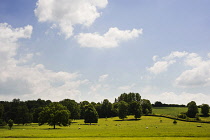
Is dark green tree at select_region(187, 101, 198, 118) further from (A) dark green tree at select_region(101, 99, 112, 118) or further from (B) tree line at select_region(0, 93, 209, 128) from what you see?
(A) dark green tree at select_region(101, 99, 112, 118)

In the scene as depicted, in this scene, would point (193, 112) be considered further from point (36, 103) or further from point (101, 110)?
point (36, 103)

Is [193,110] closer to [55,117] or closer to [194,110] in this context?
[194,110]

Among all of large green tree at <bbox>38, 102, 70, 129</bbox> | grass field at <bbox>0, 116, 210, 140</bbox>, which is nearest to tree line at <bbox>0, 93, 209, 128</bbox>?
large green tree at <bbox>38, 102, 70, 129</bbox>

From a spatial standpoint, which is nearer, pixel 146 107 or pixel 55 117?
pixel 55 117

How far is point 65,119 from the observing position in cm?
9962

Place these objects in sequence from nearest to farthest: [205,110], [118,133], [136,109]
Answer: [118,133]
[136,109]
[205,110]

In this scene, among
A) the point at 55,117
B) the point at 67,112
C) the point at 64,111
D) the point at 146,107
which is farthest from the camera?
the point at 146,107

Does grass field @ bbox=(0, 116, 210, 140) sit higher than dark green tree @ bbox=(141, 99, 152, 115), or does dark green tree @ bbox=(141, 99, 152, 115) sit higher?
dark green tree @ bbox=(141, 99, 152, 115)

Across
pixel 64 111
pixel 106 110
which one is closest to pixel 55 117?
pixel 64 111

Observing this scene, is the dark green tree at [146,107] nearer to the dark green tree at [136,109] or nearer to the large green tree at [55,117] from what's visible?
the dark green tree at [136,109]

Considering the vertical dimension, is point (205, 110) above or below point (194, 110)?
below

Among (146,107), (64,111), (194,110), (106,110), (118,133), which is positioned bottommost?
(118,133)

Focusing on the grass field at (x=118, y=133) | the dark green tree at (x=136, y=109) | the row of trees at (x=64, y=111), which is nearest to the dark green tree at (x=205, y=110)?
the row of trees at (x=64, y=111)

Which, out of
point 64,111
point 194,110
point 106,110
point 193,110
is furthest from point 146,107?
point 64,111
